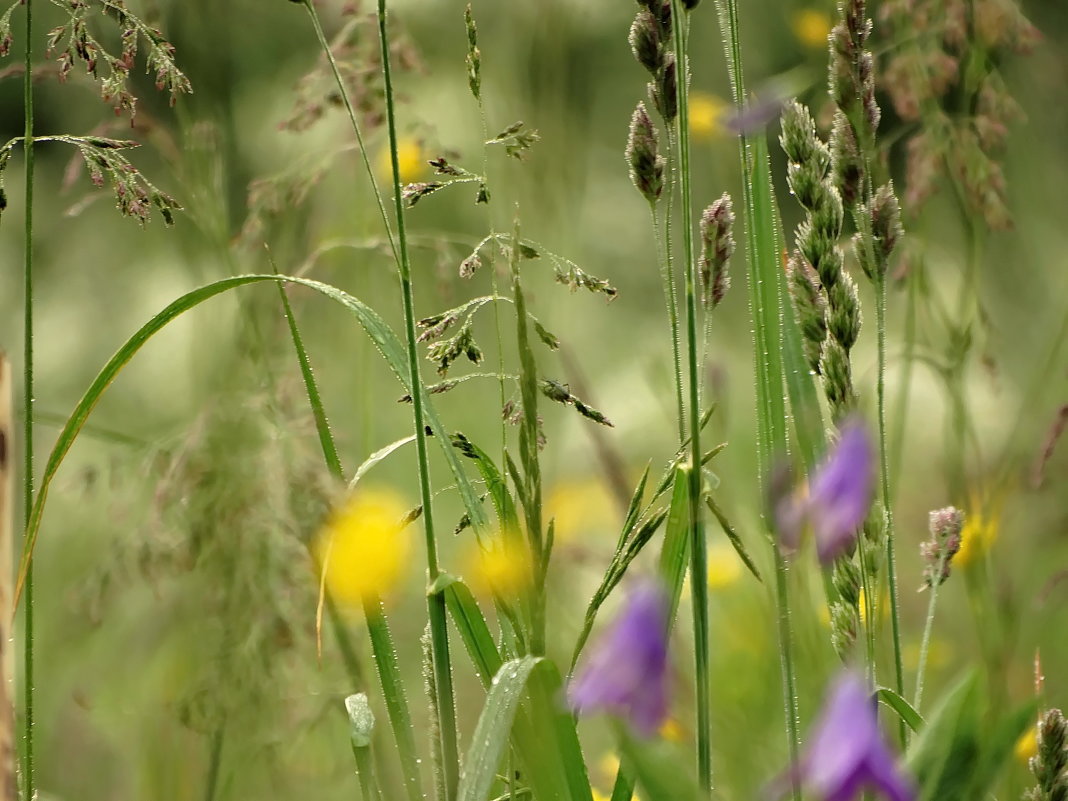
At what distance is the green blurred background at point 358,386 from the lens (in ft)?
2.55

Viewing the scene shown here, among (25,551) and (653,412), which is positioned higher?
(653,412)

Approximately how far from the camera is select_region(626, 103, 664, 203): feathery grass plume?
0.55 m

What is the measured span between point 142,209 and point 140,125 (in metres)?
0.32

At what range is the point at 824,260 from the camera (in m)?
0.51

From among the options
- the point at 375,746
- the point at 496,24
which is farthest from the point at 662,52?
the point at 496,24

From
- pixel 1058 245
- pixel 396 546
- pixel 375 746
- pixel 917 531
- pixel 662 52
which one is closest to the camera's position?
pixel 662 52

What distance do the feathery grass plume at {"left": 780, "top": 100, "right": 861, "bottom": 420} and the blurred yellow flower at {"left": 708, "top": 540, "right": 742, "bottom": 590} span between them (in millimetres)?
877

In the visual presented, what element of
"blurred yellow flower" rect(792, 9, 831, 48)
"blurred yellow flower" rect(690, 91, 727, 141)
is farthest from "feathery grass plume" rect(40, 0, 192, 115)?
"blurred yellow flower" rect(792, 9, 831, 48)

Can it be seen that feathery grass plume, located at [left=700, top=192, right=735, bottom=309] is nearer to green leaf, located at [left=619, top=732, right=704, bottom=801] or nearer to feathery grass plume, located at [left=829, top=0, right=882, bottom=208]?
feathery grass plume, located at [left=829, top=0, right=882, bottom=208]

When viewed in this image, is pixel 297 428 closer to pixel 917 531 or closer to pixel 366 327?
pixel 366 327

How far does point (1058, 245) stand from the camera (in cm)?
257

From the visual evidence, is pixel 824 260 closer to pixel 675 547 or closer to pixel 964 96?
pixel 675 547

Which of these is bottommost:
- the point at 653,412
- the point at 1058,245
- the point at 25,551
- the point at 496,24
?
the point at 25,551

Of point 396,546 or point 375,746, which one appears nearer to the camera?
point 375,746
